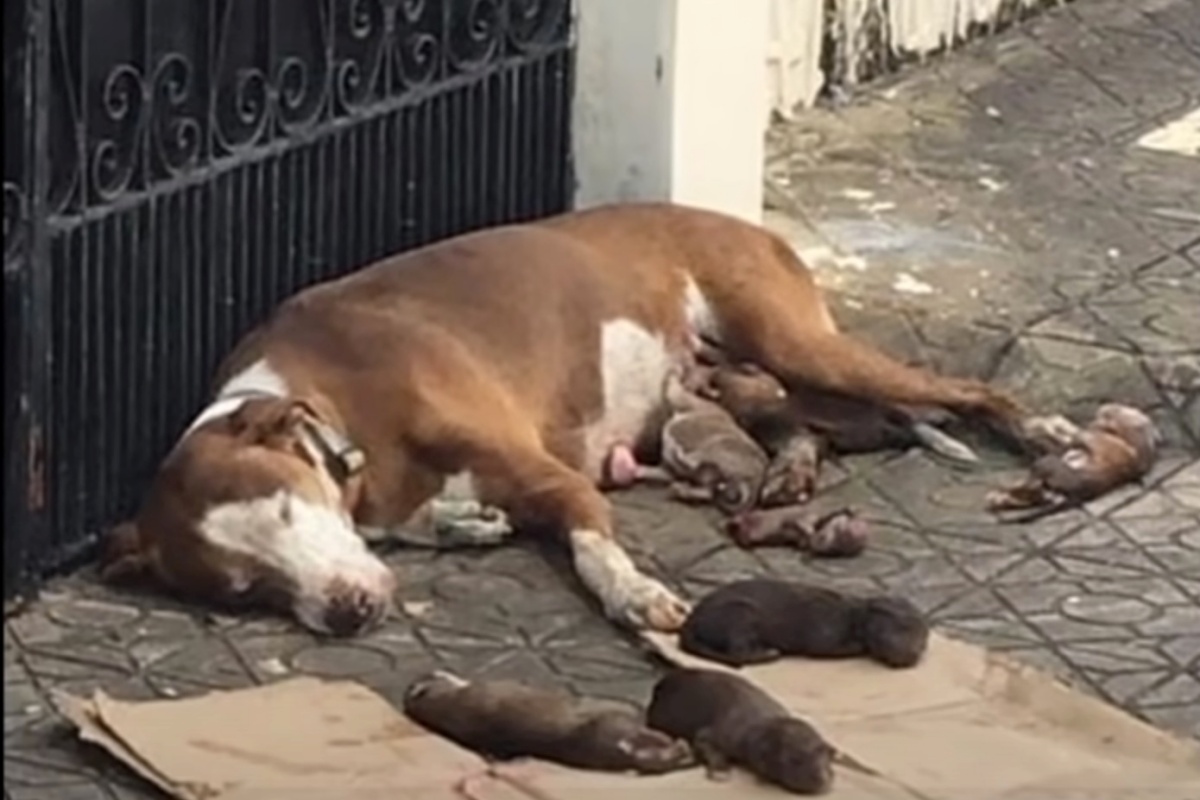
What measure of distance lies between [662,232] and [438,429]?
33.3 inches

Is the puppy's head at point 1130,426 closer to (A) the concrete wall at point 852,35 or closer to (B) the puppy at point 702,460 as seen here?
(B) the puppy at point 702,460

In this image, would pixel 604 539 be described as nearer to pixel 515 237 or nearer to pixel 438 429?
pixel 438 429

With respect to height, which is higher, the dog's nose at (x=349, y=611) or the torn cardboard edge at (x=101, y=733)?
the torn cardboard edge at (x=101, y=733)

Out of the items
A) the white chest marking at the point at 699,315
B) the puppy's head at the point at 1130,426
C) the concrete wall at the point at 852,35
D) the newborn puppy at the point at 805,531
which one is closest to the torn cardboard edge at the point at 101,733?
the newborn puppy at the point at 805,531

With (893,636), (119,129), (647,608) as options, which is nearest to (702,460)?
(647,608)

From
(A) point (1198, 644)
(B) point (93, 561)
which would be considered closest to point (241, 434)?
(B) point (93, 561)

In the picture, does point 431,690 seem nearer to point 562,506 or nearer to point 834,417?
point 562,506

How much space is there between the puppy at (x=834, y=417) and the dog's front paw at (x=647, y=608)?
0.81 m

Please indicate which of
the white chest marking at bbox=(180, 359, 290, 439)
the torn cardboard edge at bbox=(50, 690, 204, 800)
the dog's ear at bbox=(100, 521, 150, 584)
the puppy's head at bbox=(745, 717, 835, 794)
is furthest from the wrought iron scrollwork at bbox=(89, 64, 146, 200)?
the puppy's head at bbox=(745, 717, 835, 794)

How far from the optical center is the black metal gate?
512 centimetres

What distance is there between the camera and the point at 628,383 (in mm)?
5922

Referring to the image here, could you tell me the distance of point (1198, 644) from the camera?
16.5 feet

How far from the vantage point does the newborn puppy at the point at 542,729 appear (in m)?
4.42

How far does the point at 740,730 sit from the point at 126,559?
4.01 ft
